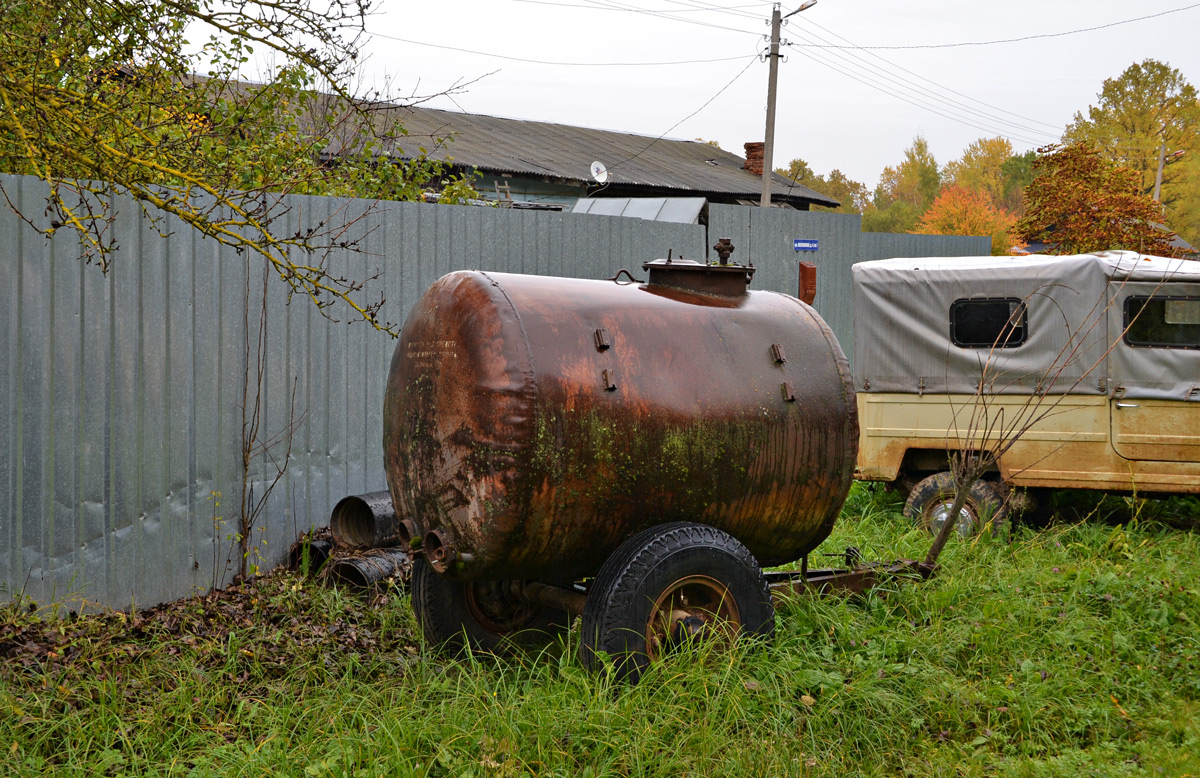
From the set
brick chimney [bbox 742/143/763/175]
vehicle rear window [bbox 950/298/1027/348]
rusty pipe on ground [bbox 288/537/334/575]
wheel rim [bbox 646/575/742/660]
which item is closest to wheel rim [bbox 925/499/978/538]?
vehicle rear window [bbox 950/298/1027/348]

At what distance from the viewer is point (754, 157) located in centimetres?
2892

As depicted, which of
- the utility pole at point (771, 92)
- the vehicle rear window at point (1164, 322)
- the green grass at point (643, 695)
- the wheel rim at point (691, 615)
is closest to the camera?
the green grass at point (643, 695)

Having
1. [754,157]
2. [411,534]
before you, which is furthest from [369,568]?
[754,157]

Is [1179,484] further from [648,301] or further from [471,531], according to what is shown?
[471,531]

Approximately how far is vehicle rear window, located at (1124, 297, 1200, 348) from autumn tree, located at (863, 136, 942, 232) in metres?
45.4

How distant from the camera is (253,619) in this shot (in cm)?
528

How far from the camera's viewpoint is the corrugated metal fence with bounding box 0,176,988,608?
501cm

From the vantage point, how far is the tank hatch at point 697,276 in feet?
16.4

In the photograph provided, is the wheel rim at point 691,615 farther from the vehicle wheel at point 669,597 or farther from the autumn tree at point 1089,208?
the autumn tree at point 1089,208

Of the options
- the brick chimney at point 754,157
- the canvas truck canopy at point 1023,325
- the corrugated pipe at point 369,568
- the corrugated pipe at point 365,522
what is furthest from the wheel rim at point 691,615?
the brick chimney at point 754,157

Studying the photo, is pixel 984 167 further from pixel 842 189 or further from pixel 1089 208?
pixel 1089 208

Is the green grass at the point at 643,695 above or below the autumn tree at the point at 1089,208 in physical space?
below

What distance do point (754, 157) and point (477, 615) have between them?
2562cm

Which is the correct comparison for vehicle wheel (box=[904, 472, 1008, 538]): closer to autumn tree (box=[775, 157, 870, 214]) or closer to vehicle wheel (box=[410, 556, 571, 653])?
vehicle wheel (box=[410, 556, 571, 653])
